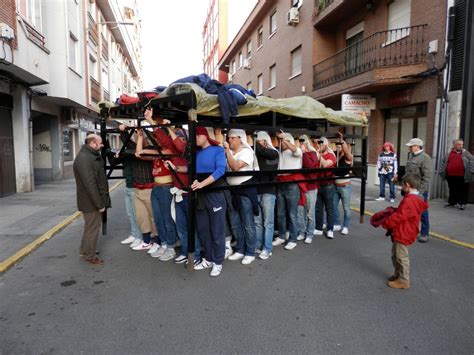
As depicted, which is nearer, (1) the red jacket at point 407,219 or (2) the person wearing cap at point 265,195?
(1) the red jacket at point 407,219

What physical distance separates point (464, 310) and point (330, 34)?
14477 mm

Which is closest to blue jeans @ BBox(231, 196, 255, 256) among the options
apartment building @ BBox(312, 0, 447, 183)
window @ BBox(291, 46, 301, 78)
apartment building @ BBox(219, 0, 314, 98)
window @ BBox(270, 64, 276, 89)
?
apartment building @ BBox(312, 0, 447, 183)

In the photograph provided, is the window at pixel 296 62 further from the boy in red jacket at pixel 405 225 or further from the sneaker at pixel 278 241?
the boy in red jacket at pixel 405 225

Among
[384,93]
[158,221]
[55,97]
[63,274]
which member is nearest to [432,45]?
[384,93]

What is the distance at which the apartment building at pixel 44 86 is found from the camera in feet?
30.6

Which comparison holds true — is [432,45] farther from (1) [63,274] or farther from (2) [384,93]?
(1) [63,274]

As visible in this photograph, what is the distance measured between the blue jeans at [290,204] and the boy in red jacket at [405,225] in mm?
1575

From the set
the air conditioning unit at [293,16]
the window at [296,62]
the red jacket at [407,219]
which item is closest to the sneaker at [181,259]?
the red jacket at [407,219]

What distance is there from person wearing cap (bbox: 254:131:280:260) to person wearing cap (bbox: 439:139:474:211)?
5.51 metres

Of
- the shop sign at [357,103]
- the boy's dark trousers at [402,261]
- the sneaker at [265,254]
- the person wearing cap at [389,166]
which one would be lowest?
the sneaker at [265,254]

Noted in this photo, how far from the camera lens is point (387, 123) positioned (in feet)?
40.2

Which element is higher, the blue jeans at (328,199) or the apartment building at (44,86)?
the apartment building at (44,86)

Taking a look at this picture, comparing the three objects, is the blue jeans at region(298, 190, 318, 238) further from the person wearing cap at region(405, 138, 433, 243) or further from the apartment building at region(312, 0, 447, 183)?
the apartment building at region(312, 0, 447, 183)

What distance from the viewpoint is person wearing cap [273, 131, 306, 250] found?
523cm
